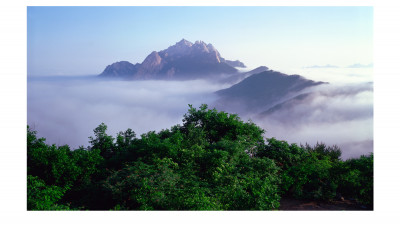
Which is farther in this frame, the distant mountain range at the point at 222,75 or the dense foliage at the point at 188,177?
the distant mountain range at the point at 222,75

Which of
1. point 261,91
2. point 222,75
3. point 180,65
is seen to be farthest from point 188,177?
point 261,91

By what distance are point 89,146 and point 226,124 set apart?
152 inches

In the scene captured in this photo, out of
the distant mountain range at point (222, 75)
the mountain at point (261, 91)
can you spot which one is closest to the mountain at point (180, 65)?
the distant mountain range at point (222, 75)

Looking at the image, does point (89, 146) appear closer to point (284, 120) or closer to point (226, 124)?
point (226, 124)

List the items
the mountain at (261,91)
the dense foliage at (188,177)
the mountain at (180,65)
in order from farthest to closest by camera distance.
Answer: the mountain at (261,91)
the mountain at (180,65)
the dense foliage at (188,177)

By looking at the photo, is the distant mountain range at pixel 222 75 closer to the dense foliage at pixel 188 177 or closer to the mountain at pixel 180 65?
the mountain at pixel 180 65

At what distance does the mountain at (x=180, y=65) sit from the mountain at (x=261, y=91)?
174 cm

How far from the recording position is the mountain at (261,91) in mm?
19438

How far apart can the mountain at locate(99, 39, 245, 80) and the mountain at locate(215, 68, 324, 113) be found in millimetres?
1742

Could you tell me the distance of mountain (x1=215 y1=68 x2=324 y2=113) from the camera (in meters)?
19.4

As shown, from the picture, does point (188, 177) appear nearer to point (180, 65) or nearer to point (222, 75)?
point (222, 75)

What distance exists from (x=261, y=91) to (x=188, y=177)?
1522cm
